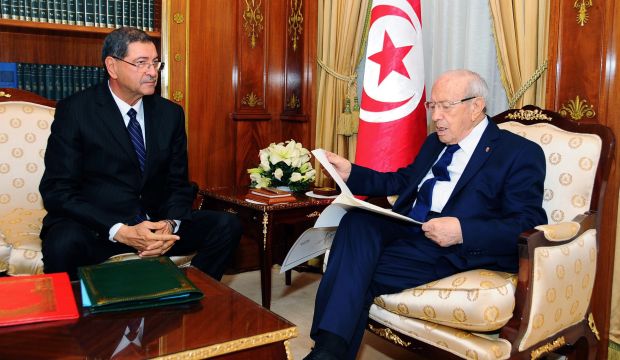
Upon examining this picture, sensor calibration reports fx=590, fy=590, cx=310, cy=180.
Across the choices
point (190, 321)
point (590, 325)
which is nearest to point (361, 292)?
point (190, 321)

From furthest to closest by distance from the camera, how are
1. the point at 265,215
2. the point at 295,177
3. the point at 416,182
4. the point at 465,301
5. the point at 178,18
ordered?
the point at 178,18
the point at 295,177
the point at 265,215
the point at 416,182
the point at 465,301

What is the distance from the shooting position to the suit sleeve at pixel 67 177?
2.40 metres

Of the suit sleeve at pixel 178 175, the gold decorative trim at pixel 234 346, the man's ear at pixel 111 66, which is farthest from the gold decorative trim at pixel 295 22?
the gold decorative trim at pixel 234 346

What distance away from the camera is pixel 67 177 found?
96.3 inches

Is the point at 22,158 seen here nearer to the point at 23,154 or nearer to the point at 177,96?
the point at 23,154

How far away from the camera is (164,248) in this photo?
244cm

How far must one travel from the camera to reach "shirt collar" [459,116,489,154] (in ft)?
7.47

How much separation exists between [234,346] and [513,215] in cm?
111

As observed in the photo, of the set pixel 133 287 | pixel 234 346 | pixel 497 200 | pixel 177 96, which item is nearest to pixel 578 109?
pixel 497 200

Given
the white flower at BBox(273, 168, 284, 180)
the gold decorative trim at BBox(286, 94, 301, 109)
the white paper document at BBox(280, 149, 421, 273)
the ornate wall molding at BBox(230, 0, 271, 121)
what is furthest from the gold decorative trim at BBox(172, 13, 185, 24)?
the white paper document at BBox(280, 149, 421, 273)

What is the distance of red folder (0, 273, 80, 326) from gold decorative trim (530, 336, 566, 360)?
1.41 m

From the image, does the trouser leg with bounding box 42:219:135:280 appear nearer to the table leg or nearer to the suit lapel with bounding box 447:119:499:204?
the table leg

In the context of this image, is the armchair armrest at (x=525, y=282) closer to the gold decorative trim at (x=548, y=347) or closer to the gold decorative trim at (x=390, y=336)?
the gold decorative trim at (x=548, y=347)

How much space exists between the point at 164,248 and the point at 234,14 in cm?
181
